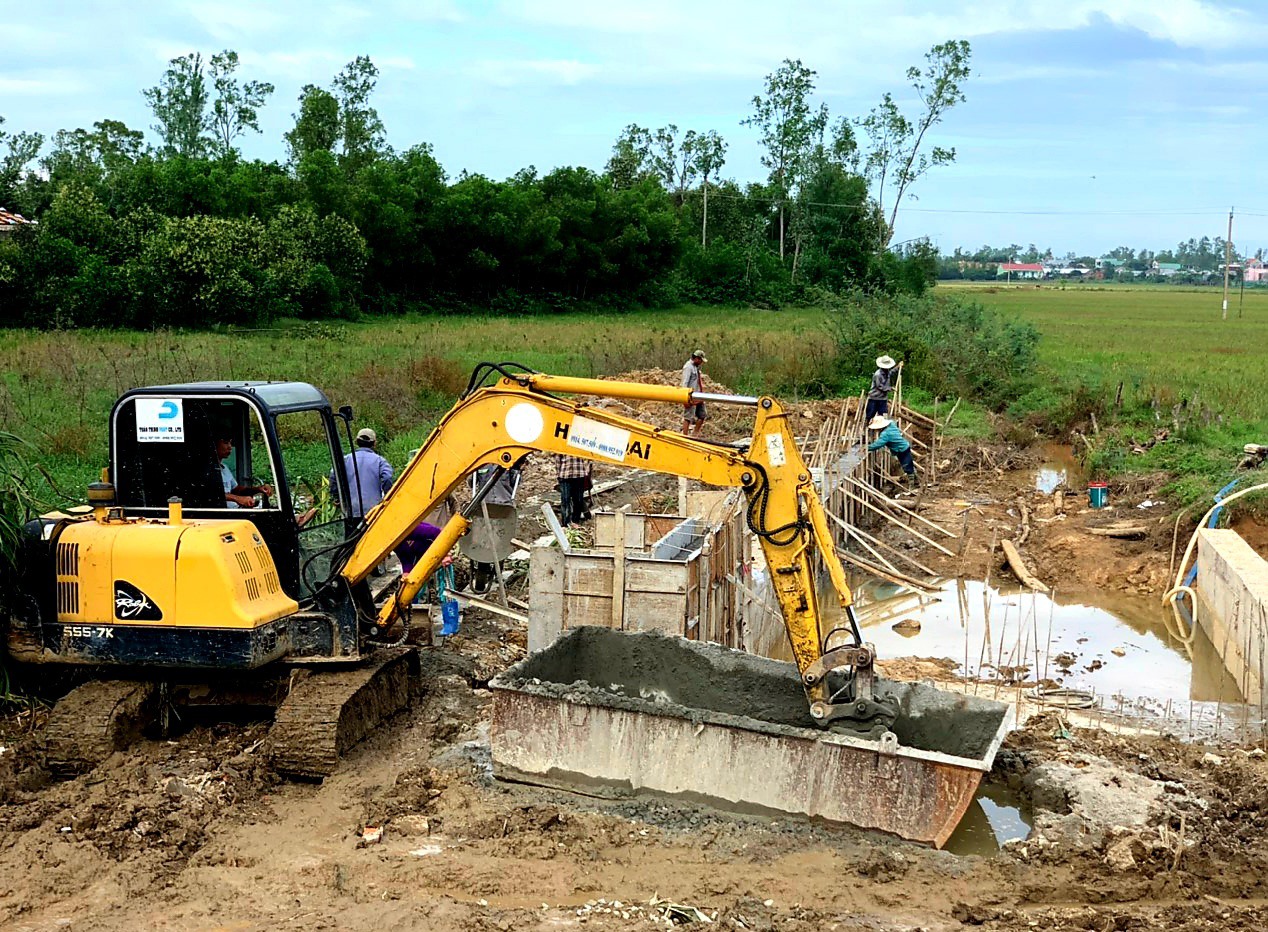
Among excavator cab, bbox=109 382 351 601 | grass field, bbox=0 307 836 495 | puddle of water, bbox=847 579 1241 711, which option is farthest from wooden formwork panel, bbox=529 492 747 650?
grass field, bbox=0 307 836 495

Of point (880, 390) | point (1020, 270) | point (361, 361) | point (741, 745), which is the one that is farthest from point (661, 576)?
point (1020, 270)

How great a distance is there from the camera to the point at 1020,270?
175 metres

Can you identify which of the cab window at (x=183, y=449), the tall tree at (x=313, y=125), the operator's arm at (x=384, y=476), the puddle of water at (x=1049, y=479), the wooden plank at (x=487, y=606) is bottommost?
the wooden plank at (x=487, y=606)

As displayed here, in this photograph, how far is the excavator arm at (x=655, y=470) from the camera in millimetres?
6953

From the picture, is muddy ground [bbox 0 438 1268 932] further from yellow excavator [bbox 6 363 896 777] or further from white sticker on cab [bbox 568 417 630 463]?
white sticker on cab [bbox 568 417 630 463]

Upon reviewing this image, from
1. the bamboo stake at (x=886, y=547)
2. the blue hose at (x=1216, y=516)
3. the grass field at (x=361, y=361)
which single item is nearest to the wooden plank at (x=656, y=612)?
the bamboo stake at (x=886, y=547)

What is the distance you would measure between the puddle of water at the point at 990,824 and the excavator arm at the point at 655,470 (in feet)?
3.30

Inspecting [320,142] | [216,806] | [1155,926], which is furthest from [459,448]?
[320,142]

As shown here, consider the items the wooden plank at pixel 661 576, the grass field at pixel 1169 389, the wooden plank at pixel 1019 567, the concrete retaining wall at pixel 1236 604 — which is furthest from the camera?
the grass field at pixel 1169 389

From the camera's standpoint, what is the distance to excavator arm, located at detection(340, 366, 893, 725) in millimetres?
6953

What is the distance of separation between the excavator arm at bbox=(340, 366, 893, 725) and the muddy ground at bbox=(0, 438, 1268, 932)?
3.12 feet

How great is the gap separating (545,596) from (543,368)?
17706 mm

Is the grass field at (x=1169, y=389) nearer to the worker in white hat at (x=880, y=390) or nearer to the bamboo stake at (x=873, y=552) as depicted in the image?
the worker in white hat at (x=880, y=390)

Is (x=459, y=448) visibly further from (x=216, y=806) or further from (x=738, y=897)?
(x=738, y=897)
